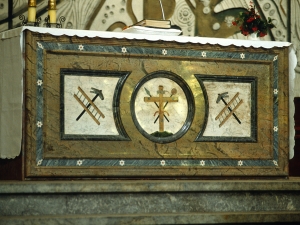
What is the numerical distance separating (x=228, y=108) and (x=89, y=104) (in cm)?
113

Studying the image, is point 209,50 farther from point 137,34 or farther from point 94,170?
point 94,170

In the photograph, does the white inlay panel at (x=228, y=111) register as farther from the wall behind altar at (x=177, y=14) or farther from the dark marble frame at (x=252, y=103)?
the wall behind altar at (x=177, y=14)

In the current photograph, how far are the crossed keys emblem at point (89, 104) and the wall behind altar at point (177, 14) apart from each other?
74.9 inches

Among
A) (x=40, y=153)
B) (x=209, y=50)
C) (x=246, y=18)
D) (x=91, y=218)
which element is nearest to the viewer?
(x=91, y=218)

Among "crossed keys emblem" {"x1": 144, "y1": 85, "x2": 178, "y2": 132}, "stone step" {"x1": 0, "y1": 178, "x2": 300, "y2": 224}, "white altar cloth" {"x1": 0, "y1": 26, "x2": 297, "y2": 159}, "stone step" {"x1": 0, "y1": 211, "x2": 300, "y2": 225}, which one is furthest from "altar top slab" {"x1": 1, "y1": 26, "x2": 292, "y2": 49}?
"stone step" {"x1": 0, "y1": 211, "x2": 300, "y2": 225}

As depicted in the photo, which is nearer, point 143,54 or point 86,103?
point 86,103

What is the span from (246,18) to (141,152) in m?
1.62

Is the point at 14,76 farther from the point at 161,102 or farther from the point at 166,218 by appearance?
the point at 166,218

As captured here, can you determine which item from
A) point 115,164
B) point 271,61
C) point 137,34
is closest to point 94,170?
point 115,164

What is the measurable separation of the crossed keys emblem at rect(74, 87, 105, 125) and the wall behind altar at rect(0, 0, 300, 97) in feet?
6.24

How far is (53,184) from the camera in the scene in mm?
5723

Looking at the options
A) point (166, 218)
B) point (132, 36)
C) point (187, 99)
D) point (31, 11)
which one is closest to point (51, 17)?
point (31, 11)

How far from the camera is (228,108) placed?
6.55m

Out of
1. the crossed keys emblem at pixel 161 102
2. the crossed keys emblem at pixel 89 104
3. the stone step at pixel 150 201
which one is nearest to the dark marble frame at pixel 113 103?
the crossed keys emblem at pixel 89 104
